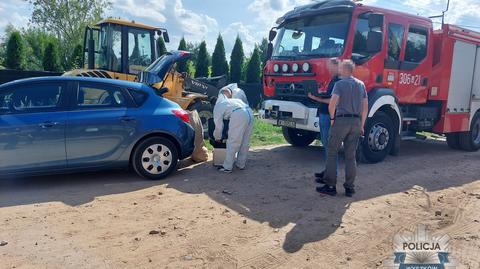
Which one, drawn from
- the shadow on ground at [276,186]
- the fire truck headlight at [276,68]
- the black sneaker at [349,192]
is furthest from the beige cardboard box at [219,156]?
the black sneaker at [349,192]

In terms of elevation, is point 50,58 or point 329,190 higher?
point 50,58

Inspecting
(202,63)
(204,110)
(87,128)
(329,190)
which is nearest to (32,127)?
(87,128)

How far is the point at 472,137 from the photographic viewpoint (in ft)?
34.0

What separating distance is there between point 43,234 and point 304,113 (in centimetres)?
487

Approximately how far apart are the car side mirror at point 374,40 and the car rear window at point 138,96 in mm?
3993

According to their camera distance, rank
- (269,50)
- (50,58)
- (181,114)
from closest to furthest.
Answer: (181,114), (269,50), (50,58)

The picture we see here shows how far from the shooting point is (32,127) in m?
5.70

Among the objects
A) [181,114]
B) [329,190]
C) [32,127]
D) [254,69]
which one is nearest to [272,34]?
[181,114]

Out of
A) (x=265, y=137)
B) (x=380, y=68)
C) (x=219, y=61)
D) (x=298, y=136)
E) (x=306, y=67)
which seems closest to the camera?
(x=306, y=67)

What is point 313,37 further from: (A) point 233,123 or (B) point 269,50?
(A) point 233,123

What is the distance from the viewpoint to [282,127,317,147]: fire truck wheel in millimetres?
10047

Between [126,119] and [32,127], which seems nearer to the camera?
[32,127]

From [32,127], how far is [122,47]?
5.05 m

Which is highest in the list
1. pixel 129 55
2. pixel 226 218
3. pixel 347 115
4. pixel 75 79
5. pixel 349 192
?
pixel 129 55
